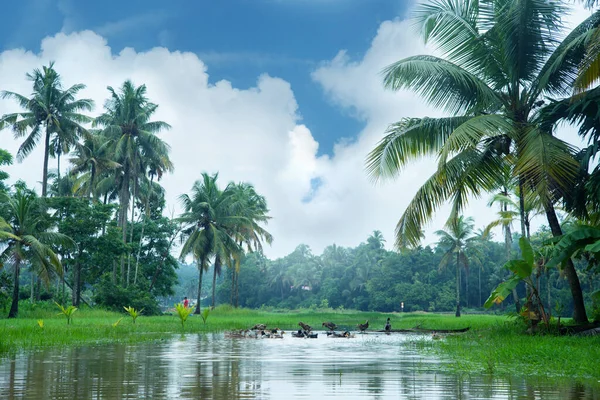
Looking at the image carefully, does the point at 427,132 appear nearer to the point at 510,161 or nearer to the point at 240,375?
the point at 510,161

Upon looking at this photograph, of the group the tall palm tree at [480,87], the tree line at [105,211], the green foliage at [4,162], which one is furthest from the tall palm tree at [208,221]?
the tall palm tree at [480,87]

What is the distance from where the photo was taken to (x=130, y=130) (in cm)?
4309

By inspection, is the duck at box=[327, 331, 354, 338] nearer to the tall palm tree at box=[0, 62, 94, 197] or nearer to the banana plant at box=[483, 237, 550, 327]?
the banana plant at box=[483, 237, 550, 327]

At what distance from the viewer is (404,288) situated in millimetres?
73062

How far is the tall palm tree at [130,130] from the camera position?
4250cm

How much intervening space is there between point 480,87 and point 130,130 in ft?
102

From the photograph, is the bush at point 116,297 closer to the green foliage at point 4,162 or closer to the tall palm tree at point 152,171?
the tall palm tree at point 152,171

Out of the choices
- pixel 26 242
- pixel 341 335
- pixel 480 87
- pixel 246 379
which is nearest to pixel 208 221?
pixel 26 242

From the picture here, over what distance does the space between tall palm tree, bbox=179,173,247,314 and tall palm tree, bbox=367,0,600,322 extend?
29501 millimetres

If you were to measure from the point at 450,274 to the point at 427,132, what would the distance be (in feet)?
203

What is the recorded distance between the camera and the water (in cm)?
709

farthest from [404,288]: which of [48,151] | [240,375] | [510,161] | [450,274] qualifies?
[240,375]

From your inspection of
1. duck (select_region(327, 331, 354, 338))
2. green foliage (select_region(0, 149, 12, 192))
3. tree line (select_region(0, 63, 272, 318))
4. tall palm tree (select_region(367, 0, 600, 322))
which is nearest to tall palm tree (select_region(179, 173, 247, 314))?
tree line (select_region(0, 63, 272, 318))

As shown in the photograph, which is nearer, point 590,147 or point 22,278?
point 590,147
